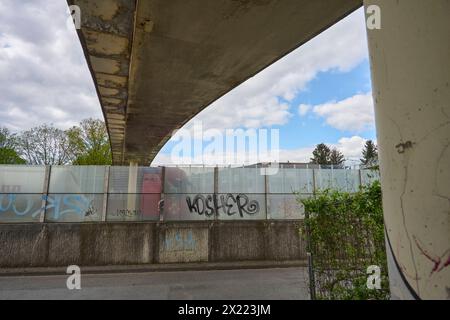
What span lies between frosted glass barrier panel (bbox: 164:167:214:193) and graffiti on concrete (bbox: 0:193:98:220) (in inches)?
A: 119

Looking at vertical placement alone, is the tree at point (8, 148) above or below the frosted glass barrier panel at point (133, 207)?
above

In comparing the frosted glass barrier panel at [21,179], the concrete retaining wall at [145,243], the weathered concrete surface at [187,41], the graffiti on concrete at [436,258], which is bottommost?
the concrete retaining wall at [145,243]

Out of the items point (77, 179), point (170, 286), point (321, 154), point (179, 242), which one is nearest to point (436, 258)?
point (170, 286)

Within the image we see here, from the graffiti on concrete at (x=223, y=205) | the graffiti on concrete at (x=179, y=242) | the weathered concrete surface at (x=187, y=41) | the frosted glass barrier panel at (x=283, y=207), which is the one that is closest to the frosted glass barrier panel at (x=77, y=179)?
the weathered concrete surface at (x=187, y=41)

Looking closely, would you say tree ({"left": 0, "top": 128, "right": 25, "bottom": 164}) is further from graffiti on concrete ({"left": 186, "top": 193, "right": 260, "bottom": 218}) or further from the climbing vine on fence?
the climbing vine on fence

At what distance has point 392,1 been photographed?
1923mm

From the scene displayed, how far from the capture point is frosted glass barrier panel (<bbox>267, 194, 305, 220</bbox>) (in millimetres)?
12586

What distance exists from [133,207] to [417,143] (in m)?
11.2

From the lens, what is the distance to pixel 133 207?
38.5ft

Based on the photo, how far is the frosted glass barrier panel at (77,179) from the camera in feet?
37.9

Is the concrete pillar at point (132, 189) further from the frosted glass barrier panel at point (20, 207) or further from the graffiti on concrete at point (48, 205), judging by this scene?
the frosted glass barrier panel at point (20, 207)

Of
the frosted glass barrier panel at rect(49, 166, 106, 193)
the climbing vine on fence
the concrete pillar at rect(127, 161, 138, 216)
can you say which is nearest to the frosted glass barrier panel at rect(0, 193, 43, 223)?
the frosted glass barrier panel at rect(49, 166, 106, 193)

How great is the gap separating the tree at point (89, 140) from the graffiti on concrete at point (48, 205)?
74.2ft

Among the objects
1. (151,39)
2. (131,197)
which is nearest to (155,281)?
(131,197)
